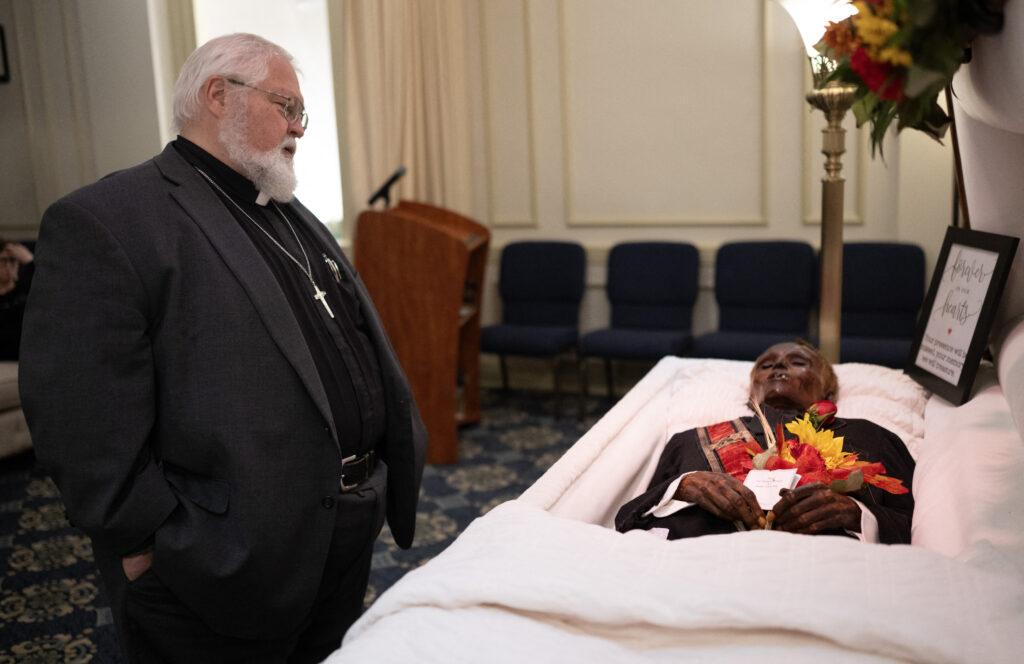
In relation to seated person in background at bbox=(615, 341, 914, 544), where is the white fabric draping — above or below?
above

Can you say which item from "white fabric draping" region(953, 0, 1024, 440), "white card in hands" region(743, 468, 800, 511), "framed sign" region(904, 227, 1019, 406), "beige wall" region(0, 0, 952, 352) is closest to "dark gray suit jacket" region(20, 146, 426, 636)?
"white card in hands" region(743, 468, 800, 511)

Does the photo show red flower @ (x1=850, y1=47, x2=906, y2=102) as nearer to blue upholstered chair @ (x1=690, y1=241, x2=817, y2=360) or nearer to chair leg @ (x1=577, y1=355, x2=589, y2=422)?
blue upholstered chair @ (x1=690, y1=241, x2=817, y2=360)

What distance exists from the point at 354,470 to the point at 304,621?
1.21ft

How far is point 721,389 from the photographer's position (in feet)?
8.94

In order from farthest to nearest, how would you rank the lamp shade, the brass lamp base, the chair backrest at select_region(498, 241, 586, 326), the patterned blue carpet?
the chair backrest at select_region(498, 241, 586, 326), the patterned blue carpet, the brass lamp base, the lamp shade

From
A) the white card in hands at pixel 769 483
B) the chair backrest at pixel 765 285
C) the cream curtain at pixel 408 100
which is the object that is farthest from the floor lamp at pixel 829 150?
the cream curtain at pixel 408 100

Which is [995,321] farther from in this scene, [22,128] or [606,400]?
[22,128]

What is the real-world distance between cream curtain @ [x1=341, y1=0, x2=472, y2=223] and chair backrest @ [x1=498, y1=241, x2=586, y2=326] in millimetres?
527

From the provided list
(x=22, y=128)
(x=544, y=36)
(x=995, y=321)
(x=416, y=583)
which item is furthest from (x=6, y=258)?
(x=995, y=321)

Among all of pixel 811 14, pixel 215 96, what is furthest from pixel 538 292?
pixel 215 96

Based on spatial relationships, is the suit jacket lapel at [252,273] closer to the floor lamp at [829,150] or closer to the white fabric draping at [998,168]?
the white fabric draping at [998,168]

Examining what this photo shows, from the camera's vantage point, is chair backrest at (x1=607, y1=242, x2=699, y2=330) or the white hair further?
chair backrest at (x1=607, y1=242, x2=699, y2=330)

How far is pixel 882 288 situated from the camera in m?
4.67

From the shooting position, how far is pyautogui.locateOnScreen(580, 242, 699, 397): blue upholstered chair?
16.8ft
